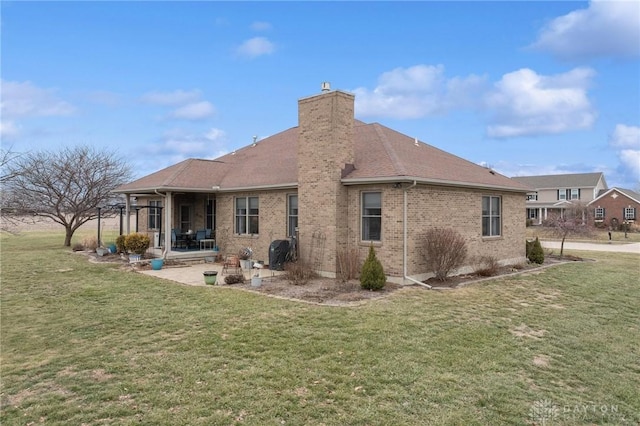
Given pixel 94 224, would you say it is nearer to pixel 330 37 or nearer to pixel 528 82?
pixel 330 37

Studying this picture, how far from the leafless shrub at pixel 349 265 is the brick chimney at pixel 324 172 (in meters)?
0.48

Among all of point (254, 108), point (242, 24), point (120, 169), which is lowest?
point (120, 169)

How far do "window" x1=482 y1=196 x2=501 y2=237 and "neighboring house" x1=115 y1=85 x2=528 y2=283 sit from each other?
1.5 inches

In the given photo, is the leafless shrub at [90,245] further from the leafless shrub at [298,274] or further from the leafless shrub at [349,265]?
the leafless shrub at [349,265]

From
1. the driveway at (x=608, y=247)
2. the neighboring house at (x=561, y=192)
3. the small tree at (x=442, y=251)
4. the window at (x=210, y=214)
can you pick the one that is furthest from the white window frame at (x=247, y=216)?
the neighboring house at (x=561, y=192)

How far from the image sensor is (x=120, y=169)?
96.7ft

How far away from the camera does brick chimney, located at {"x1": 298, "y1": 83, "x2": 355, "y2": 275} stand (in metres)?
13.7

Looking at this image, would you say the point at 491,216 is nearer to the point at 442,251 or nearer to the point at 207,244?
the point at 442,251

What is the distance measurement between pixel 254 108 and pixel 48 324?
1539cm

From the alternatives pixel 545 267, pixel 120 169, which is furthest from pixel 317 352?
pixel 120 169

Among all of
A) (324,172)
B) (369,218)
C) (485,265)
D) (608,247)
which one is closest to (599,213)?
(608,247)

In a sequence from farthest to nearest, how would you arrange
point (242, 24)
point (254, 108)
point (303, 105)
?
point (254, 108), point (242, 24), point (303, 105)

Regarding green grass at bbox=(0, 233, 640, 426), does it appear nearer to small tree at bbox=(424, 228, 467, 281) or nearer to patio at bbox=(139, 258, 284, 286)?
small tree at bbox=(424, 228, 467, 281)

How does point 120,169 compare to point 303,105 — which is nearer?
point 303,105
